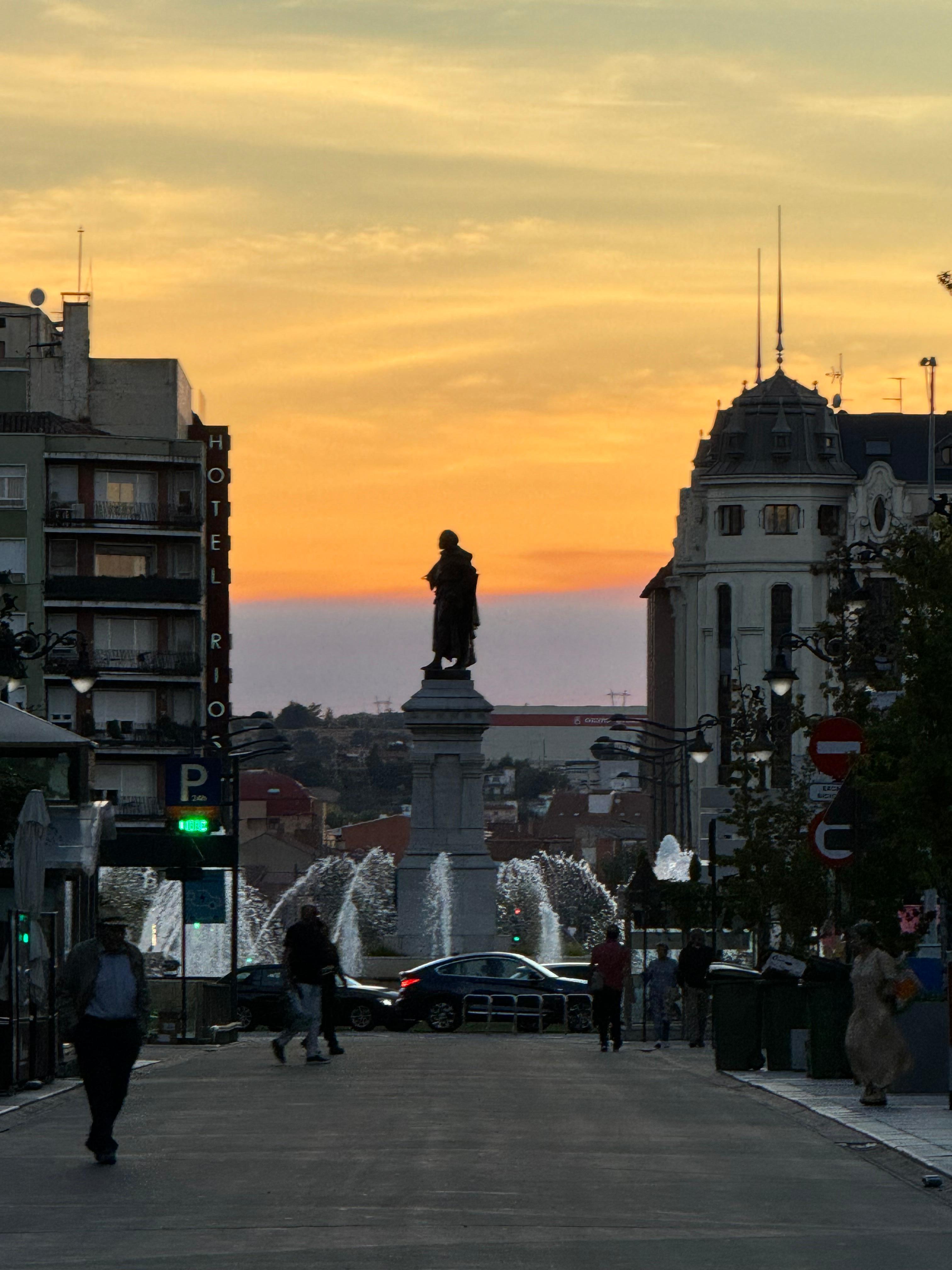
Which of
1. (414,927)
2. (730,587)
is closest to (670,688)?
(730,587)

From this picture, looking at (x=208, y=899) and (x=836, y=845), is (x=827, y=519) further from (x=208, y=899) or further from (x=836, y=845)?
(x=836, y=845)

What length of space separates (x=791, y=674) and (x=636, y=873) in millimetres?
5786

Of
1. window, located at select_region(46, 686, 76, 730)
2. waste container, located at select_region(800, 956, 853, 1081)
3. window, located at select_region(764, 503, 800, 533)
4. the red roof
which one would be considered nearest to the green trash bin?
waste container, located at select_region(800, 956, 853, 1081)

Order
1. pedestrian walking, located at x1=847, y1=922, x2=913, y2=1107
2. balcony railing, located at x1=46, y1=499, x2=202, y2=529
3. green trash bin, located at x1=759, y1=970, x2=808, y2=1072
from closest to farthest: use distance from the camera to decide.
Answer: pedestrian walking, located at x1=847, y1=922, x2=913, y2=1107 < green trash bin, located at x1=759, y1=970, x2=808, y2=1072 < balcony railing, located at x1=46, y1=499, x2=202, y2=529

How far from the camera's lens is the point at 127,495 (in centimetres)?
9675

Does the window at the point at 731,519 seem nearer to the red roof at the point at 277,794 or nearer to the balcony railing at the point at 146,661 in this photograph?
the balcony railing at the point at 146,661

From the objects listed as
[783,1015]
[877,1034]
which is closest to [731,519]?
[783,1015]

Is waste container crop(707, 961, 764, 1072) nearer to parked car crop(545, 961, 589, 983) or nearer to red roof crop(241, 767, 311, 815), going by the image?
parked car crop(545, 961, 589, 983)

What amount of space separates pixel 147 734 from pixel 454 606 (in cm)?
4440

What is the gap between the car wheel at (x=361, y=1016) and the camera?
43.8 meters

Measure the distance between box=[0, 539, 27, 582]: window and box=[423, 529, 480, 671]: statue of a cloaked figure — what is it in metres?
42.8

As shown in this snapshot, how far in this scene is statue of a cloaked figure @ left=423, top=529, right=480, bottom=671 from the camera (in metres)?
53.6

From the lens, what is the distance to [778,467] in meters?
125

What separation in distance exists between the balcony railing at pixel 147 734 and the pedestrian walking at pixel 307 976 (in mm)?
67301
